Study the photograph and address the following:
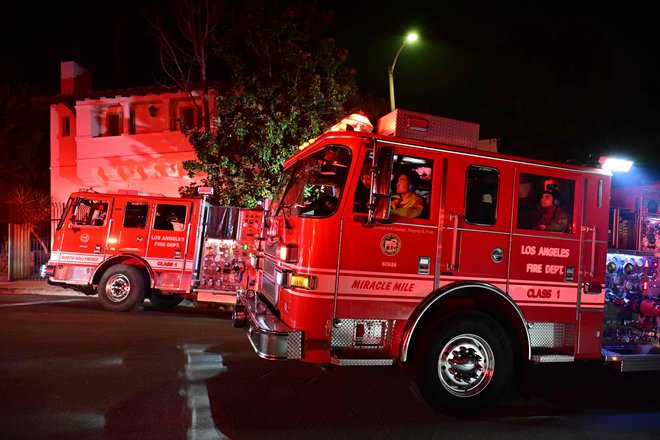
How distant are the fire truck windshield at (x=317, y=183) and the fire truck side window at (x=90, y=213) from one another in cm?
569

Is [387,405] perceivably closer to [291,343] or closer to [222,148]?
[291,343]

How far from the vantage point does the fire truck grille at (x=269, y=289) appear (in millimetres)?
5225

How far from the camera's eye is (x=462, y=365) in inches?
187

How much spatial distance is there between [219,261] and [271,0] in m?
7.39

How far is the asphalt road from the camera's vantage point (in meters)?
4.32

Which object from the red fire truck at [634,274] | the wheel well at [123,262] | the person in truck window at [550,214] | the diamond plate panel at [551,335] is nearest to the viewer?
the diamond plate panel at [551,335]

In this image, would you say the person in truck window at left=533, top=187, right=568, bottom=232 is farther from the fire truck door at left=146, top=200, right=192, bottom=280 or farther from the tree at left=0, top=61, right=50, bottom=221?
the tree at left=0, top=61, right=50, bottom=221

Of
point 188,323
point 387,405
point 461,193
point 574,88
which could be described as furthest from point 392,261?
point 574,88

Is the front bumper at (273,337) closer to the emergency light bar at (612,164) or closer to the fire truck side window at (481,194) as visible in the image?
the fire truck side window at (481,194)

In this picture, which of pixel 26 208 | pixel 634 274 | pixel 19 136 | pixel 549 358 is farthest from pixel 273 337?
pixel 19 136

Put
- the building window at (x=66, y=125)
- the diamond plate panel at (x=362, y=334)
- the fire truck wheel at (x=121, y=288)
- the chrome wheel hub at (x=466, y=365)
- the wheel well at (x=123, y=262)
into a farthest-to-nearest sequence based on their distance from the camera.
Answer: the building window at (x=66, y=125) < the wheel well at (x=123, y=262) < the fire truck wheel at (x=121, y=288) < the chrome wheel hub at (x=466, y=365) < the diamond plate panel at (x=362, y=334)

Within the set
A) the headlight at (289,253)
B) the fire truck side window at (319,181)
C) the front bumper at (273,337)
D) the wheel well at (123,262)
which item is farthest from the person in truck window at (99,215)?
the headlight at (289,253)

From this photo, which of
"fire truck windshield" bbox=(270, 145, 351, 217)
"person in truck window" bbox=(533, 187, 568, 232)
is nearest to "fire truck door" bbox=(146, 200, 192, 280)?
"fire truck windshield" bbox=(270, 145, 351, 217)

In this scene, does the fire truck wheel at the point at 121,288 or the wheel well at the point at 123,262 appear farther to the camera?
the wheel well at the point at 123,262
